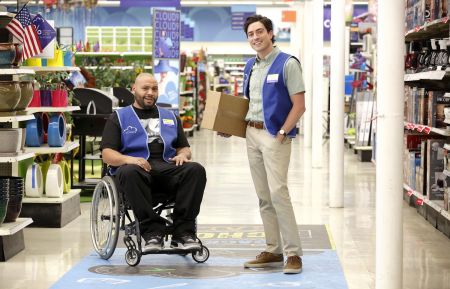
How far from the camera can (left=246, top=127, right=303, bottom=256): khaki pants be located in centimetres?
589

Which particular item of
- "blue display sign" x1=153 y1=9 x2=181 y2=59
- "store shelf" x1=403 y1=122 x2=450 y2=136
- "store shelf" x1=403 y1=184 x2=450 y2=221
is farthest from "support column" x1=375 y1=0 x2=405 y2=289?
"blue display sign" x1=153 y1=9 x2=181 y2=59

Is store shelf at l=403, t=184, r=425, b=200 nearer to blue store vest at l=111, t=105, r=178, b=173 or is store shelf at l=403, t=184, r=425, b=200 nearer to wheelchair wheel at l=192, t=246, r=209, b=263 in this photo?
wheelchair wheel at l=192, t=246, r=209, b=263

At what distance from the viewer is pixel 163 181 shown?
6.24 meters

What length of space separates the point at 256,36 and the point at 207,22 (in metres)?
30.2

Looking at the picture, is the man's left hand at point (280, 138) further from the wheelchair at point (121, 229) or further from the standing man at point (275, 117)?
the wheelchair at point (121, 229)

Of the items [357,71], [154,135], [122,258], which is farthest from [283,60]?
[357,71]

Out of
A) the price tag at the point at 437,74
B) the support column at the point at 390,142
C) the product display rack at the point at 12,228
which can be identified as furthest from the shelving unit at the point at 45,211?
the support column at the point at 390,142

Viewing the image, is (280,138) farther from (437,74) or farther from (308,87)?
(308,87)

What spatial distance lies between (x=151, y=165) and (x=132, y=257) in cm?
62

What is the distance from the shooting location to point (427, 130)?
8102 mm

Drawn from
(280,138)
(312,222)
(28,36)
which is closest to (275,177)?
(280,138)

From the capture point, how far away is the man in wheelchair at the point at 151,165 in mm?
6082

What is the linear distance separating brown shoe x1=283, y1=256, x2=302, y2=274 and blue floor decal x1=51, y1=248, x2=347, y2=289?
4 centimetres

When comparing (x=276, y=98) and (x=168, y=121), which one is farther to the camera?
(x=168, y=121)
